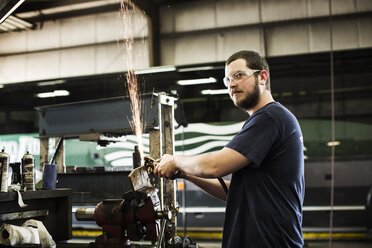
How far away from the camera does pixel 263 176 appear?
5.92 ft

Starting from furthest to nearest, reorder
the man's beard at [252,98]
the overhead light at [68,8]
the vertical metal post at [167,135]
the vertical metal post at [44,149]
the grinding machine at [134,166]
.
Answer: the overhead light at [68,8]
the vertical metal post at [44,149]
the vertical metal post at [167,135]
the grinding machine at [134,166]
the man's beard at [252,98]

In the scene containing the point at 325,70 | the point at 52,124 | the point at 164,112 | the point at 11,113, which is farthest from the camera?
the point at 11,113

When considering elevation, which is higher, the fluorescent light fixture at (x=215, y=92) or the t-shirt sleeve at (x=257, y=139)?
the fluorescent light fixture at (x=215, y=92)

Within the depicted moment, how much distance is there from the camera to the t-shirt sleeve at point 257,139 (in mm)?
1739

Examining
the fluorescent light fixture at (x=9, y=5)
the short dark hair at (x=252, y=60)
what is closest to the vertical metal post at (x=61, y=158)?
the fluorescent light fixture at (x=9, y=5)

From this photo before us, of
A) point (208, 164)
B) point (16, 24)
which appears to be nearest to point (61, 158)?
point (208, 164)

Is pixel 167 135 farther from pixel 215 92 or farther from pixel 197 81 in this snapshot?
pixel 197 81

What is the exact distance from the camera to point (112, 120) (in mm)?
3553

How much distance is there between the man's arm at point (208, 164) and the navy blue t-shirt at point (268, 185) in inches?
1.6

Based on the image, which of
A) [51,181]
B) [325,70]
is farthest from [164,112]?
[325,70]

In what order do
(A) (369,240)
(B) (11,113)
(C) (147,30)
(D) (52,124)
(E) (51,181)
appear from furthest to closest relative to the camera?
(B) (11,113) → (C) (147,30) → (A) (369,240) → (D) (52,124) → (E) (51,181)

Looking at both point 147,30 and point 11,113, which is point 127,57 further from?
point 11,113

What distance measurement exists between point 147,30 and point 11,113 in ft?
11.0

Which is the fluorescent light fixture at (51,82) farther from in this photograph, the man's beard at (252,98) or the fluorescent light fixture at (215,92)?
the man's beard at (252,98)
